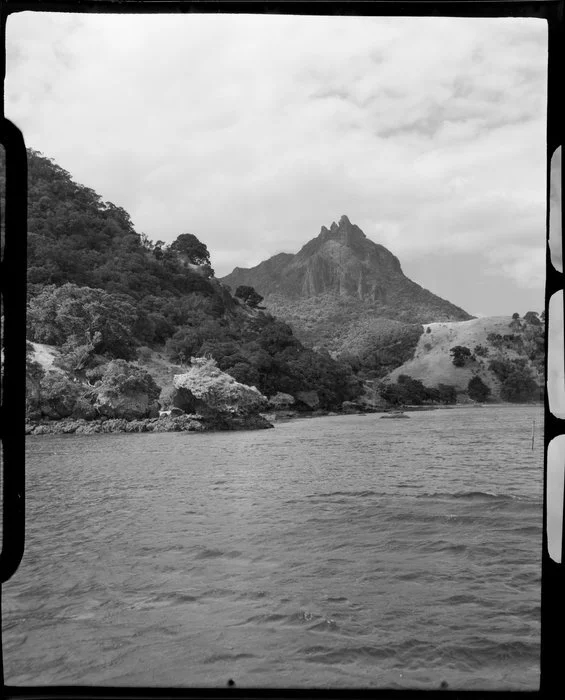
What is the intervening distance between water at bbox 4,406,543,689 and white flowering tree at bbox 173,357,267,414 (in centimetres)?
62

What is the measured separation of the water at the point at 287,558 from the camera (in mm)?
6625

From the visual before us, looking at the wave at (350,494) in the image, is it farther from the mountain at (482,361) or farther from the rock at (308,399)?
the mountain at (482,361)

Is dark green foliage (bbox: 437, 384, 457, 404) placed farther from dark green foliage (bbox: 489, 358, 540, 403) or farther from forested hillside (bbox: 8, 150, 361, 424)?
forested hillside (bbox: 8, 150, 361, 424)

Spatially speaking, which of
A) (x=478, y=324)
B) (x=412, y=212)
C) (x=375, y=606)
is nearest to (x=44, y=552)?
(x=375, y=606)

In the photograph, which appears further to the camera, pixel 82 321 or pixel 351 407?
pixel 351 407

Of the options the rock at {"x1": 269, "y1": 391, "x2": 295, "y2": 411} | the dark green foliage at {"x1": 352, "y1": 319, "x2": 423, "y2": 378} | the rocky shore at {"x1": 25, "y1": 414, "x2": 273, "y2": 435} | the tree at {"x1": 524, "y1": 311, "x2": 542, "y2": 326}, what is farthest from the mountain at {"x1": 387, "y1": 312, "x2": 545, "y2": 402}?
the rocky shore at {"x1": 25, "y1": 414, "x2": 273, "y2": 435}

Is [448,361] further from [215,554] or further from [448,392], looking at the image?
[215,554]

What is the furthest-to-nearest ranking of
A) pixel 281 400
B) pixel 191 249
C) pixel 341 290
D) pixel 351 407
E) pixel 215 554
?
1. pixel 191 249
2. pixel 341 290
3. pixel 351 407
4. pixel 281 400
5. pixel 215 554

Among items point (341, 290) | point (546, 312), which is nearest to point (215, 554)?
point (341, 290)

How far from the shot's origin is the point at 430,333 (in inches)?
747

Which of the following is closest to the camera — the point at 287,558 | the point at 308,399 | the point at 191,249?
the point at 287,558

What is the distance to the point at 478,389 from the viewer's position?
732 inches

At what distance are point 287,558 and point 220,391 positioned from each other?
385cm

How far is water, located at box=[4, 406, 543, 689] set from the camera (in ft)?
21.7
